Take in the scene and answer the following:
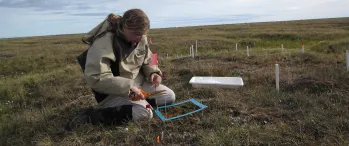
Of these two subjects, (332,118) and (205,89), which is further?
(205,89)

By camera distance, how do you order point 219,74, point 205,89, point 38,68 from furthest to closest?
point 38,68, point 219,74, point 205,89

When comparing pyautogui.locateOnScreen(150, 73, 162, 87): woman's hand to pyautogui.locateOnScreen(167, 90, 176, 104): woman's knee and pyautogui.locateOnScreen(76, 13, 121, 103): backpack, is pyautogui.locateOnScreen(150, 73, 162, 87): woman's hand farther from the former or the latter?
pyautogui.locateOnScreen(76, 13, 121, 103): backpack

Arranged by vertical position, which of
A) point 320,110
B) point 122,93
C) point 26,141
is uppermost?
point 122,93

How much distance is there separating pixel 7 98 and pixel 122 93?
3573 millimetres

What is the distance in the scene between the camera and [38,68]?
32.8 feet

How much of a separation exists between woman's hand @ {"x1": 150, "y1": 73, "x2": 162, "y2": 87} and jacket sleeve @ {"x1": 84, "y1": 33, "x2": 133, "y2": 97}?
2.13ft

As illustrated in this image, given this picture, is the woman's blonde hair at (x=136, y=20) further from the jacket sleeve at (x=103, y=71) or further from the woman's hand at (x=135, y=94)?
the woman's hand at (x=135, y=94)

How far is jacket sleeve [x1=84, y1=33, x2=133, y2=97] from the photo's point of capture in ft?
8.33

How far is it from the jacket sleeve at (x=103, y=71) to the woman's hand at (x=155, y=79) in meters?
0.65

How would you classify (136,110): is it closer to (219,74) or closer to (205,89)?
(205,89)

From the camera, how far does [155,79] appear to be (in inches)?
130

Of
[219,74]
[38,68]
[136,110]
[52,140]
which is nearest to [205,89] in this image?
[219,74]

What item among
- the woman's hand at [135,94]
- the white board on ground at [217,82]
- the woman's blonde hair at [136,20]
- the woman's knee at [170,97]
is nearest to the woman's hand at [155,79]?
the woman's knee at [170,97]

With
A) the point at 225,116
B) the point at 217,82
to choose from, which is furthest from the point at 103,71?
the point at 217,82
